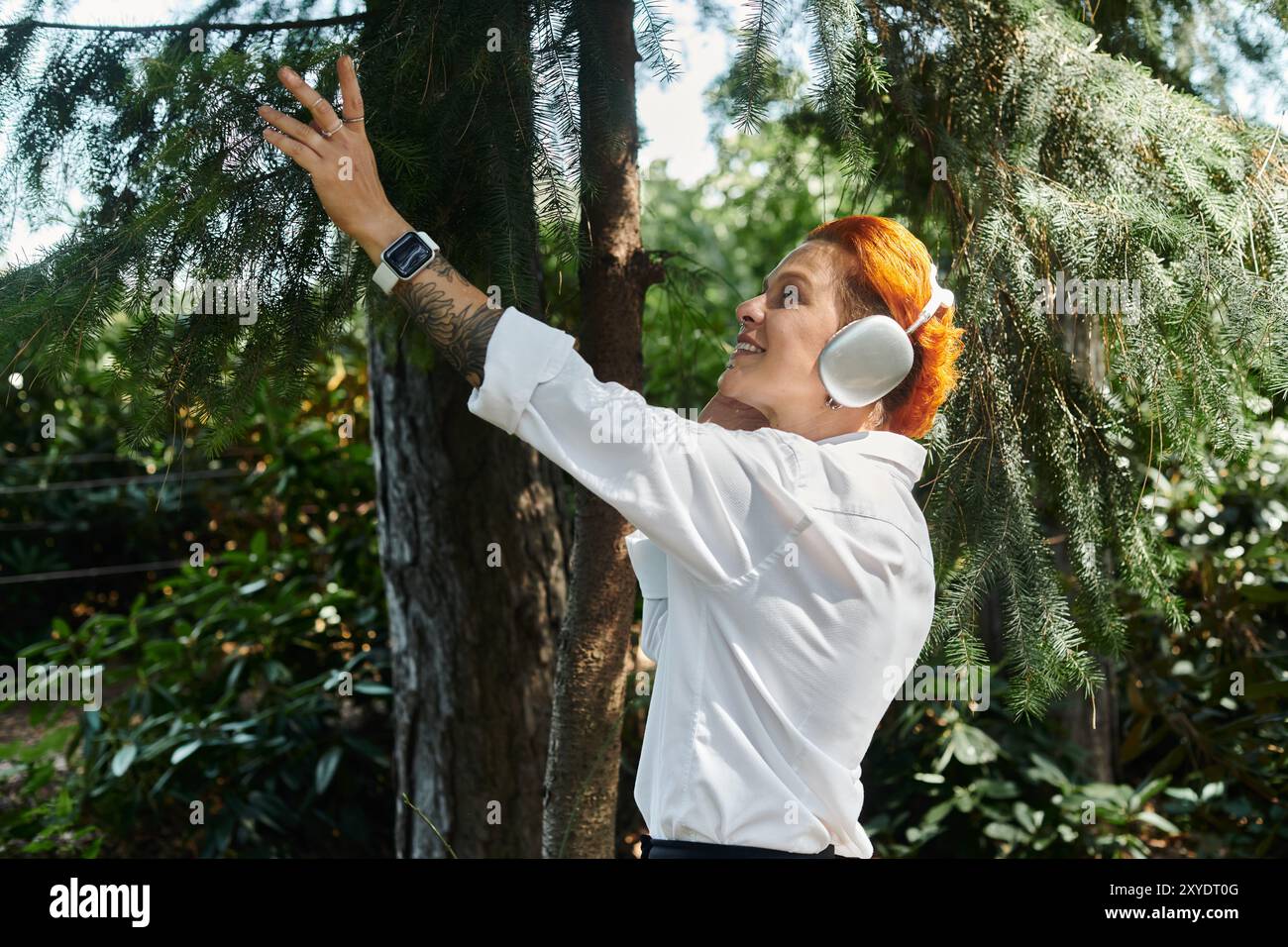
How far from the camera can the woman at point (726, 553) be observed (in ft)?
5.01

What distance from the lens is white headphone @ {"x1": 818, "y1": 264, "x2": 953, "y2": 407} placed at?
5.84 ft

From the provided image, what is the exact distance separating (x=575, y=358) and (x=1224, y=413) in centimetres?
143

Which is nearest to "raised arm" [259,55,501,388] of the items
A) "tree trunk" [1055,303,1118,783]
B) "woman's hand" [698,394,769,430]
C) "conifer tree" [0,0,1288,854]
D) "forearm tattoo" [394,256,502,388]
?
"forearm tattoo" [394,256,502,388]

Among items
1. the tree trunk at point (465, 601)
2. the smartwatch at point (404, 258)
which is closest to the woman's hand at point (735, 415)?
the smartwatch at point (404, 258)

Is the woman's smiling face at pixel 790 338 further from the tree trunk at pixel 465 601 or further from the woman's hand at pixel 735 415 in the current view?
the tree trunk at pixel 465 601

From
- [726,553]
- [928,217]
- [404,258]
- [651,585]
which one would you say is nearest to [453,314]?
[404,258]

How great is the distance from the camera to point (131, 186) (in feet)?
6.89

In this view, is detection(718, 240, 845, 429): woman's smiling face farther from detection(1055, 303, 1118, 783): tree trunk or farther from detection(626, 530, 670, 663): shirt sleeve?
detection(1055, 303, 1118, 783): tree trunk

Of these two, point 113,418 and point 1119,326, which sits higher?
point 113,418

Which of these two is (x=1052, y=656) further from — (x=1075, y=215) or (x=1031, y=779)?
(x=1031, y=779)

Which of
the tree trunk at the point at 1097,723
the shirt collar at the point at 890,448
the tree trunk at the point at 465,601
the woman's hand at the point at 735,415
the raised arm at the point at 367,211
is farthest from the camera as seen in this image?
the tree trunk at the point at 1097,723
